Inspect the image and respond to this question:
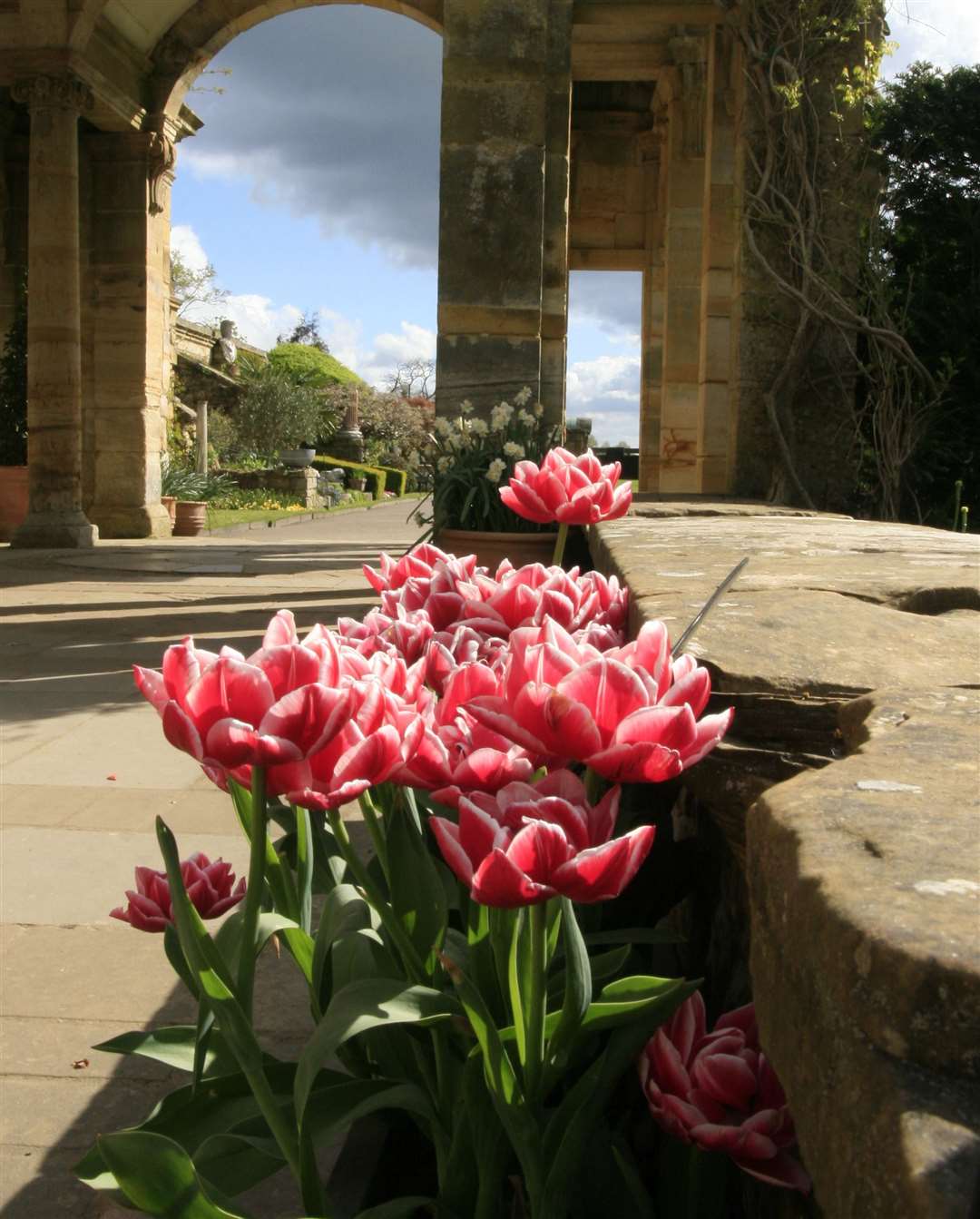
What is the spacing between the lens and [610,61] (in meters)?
10.8

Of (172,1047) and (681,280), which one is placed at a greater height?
(681,280)

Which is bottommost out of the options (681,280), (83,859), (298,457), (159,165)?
(83,859)

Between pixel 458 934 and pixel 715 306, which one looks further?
pixel 715 306

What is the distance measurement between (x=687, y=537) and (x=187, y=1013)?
1614 mm

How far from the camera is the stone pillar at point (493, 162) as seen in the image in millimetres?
6055

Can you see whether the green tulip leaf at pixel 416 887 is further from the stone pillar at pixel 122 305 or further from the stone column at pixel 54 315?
the stone pillar at pixel 122 305

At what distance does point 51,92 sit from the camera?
11148 mm

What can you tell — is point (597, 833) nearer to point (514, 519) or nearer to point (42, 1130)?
point (42, 1130)

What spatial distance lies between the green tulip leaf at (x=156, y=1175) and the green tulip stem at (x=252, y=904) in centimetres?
14

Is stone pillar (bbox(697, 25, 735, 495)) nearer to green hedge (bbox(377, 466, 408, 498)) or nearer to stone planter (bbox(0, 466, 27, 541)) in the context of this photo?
stone planter (bbox(0, 466, 27, 541))

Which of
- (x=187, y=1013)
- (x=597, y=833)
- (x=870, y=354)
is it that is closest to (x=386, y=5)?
(x=870, y=354)

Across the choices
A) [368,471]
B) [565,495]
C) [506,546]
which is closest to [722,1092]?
[565,495]

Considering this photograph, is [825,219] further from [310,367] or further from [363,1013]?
[310,367]

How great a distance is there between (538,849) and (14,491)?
12.7m
